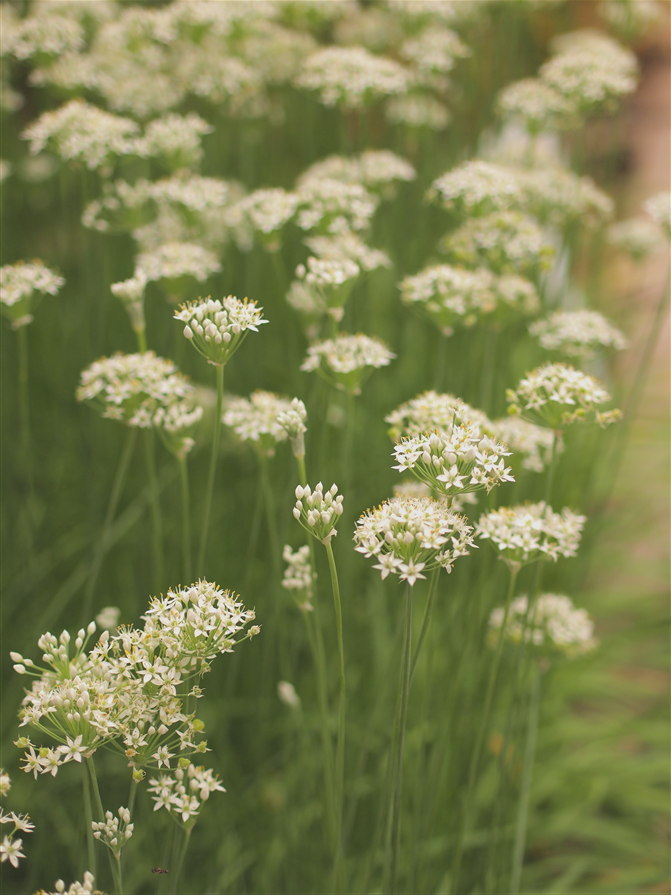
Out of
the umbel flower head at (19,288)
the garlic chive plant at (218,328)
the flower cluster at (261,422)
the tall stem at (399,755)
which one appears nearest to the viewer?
the tall stem at (399,755)

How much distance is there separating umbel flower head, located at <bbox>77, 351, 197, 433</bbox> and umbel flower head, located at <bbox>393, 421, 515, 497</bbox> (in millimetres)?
773

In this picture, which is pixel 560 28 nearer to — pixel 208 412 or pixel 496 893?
pixel 208 412

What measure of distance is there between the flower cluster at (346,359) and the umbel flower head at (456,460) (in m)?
0.62

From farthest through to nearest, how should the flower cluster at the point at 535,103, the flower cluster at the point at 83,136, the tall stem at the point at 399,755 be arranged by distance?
the flower cluster at the point at 535,103 → the flower cluster at the point at 83,136 → the tall stem at the point at 399,755

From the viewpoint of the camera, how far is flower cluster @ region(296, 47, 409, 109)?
11.6ft

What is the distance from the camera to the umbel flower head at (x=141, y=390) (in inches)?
94.0

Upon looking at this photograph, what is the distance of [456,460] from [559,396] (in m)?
0.48

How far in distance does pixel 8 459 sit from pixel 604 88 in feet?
9.51

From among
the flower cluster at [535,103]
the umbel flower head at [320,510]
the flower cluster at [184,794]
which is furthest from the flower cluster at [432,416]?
the flower cluster at [535,103]

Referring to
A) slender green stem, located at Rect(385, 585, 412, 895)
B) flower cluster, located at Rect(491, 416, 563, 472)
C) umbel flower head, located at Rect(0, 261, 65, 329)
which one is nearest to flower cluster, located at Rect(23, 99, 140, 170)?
umbel flower head, located at Rect(0, 261, 65, 329)

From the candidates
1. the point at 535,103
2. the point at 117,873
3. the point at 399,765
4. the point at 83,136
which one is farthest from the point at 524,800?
the point at 535,103

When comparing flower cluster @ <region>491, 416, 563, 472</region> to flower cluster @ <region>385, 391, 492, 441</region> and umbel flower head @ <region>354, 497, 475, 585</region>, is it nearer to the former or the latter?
flower cluster @ <region>385, 391, 492, 441</region>

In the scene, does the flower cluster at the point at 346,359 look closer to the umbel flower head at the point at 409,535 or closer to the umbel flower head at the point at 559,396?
the umbel flower head at the point at 559,396

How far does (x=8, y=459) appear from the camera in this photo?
11.5 feet
